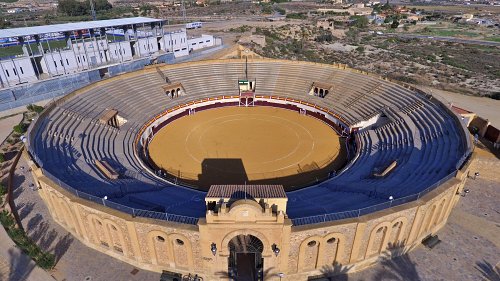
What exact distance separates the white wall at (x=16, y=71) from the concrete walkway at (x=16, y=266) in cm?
3193

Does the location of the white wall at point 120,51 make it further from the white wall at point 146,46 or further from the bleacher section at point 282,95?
the bleacher section at point 282,95

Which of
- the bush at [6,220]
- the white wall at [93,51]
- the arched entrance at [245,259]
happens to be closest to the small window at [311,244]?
the arched entrance at [245,259]

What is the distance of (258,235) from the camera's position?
2072cm

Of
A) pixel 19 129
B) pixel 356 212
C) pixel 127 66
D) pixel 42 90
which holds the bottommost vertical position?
pixel 19 129

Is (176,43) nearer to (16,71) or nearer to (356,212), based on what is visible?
(16,71)

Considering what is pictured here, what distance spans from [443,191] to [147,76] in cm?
4527

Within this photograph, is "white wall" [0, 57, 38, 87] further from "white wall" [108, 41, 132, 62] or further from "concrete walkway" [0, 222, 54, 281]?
"concrete walkway" [0, 222, 54, 281]

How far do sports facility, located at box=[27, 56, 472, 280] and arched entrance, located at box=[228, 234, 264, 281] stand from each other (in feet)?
0.33

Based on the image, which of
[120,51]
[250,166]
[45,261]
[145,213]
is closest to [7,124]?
[120,51]

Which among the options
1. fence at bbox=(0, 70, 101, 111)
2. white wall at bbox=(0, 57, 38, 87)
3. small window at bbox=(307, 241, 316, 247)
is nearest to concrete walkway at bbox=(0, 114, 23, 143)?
fence at bbox=(0, 70, 101, 111)

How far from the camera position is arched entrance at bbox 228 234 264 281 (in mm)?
21906

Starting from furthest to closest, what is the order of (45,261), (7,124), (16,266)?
(7,124)
(16,266)
(45,261)

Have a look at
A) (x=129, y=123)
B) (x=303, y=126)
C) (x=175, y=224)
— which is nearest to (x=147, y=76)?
(x=129, y=123)

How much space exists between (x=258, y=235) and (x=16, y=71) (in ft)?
159
